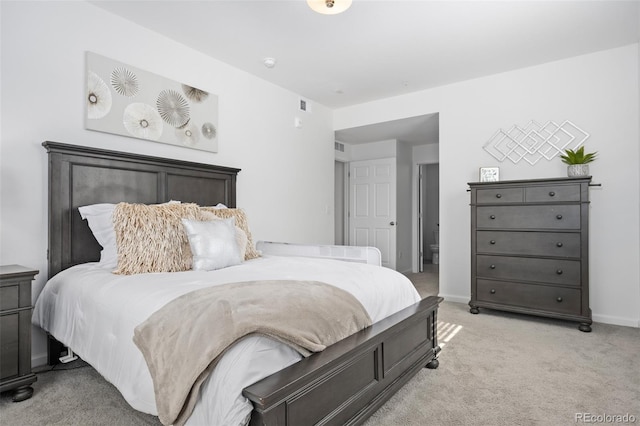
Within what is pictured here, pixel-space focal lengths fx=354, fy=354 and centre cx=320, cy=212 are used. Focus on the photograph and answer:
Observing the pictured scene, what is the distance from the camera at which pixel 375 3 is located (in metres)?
2.62

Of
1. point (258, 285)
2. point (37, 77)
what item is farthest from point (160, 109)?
point (258, 285)

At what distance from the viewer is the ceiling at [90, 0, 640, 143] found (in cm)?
266

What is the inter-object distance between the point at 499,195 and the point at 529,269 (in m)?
0.75

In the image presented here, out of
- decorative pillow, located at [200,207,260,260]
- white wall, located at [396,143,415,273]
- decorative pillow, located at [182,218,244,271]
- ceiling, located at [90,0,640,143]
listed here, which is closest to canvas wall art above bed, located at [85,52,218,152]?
ceiling, located at [90,0,640,143]

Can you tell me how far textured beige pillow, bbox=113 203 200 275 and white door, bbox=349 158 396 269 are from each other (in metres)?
4.18

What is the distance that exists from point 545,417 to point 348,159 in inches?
199

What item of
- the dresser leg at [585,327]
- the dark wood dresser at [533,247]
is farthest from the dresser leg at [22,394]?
the dresser leg at [585,327]

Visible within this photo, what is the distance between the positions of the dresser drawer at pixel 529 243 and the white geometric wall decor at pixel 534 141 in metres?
0.88

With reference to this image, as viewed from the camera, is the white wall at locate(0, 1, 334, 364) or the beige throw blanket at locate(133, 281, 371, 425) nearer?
the beige throw blanket at locate(133, 281, 371, 425)

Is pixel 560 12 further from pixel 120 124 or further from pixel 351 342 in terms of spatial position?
pixel 120 124

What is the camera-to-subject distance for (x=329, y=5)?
2.26 m

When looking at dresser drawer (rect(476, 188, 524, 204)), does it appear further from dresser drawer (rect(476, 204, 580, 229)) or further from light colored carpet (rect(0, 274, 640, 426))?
light colored carpet (rect(0, 274, 640, 426))

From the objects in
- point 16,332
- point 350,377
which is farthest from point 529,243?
point 16,332

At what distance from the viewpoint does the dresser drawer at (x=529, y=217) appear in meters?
3.17
